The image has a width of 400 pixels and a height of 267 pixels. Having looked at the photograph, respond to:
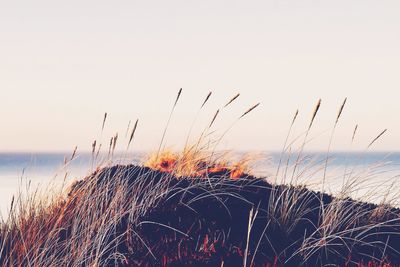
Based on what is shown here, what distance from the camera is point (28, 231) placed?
5.71 metres

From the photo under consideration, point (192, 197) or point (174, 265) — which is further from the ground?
point (192, 197)

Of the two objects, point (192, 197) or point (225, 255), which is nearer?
point (225, 255)

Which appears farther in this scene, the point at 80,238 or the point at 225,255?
the point at 80,238

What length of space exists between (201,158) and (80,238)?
6.71 ft

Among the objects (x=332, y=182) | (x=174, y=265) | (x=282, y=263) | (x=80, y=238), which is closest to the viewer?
(x=174, y=265)

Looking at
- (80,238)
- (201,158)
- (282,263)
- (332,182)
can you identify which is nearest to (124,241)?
(80,238)

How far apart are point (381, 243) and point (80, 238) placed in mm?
2844

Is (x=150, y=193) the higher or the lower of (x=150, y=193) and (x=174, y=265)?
the higher

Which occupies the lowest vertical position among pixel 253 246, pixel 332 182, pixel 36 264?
pixel 36 264

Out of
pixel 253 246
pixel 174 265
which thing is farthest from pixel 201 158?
pixel 174 265

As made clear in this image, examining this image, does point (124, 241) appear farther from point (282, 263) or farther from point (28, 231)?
point (282, 263)

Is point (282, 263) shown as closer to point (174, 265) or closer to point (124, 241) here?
point (174, 265)

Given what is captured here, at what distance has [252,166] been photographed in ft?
25.7

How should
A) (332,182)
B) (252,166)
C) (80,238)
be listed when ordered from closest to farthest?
(80,238) → (332,182) → (252,166)
